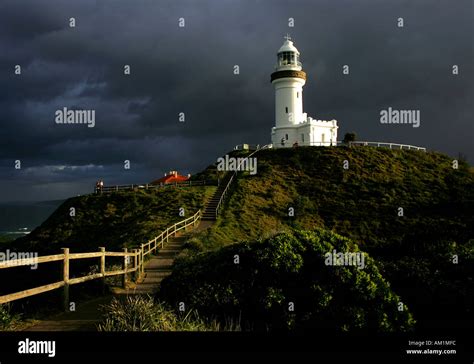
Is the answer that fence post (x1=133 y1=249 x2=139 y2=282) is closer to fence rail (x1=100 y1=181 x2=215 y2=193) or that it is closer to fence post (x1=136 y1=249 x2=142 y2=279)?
fence post (x1=136 y1=249 x2=142 y2=279)

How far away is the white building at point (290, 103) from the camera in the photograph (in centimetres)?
6097

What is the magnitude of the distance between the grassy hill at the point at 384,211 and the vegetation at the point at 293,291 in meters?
5.20

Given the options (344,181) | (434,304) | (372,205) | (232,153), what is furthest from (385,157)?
(434,304)

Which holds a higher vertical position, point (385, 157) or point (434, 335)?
point (385, 157)

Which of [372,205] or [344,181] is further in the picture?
[344,181]

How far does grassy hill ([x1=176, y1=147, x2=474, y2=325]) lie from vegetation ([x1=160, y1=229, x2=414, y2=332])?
520 cm

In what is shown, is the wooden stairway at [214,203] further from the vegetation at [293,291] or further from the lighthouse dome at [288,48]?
the vegetation at [293,291]

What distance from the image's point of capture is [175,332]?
7.23 m

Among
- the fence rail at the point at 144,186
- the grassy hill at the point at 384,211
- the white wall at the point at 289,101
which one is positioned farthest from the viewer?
the white wall at the point at 289,101

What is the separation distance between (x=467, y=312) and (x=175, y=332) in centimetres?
1056

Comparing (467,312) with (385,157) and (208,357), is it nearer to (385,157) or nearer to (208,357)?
(208,357)

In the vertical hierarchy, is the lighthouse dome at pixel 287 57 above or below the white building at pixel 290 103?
above

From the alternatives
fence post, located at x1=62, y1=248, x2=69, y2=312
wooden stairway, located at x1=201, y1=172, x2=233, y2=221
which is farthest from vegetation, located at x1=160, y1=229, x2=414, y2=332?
wooden stairway, located at x1=201, y1=172, x2=233, y2=221

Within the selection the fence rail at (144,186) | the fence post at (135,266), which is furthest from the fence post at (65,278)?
the fence rail at (144,186)
